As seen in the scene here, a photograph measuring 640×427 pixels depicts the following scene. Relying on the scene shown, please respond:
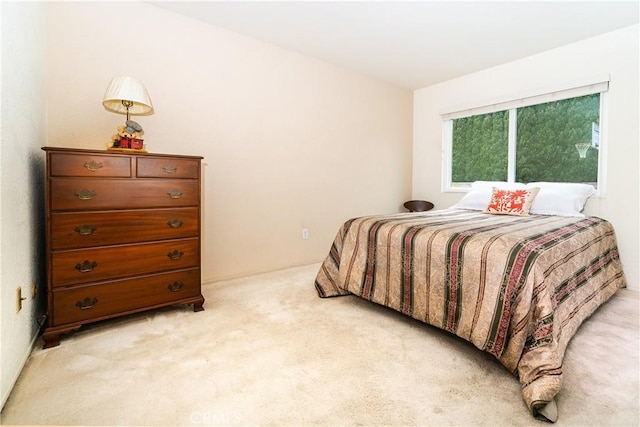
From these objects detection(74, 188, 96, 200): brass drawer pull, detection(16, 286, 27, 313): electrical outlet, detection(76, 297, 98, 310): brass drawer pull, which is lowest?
detection(76, 297, 98, 310): brass drawer pull

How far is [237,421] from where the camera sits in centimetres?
119

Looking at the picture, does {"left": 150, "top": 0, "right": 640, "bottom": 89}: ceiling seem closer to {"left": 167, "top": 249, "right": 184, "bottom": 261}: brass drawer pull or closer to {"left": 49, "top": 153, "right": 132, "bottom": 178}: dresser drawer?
{"left": 49, "top": 153, "right": 132, "bottom": 178}: dresser drawer

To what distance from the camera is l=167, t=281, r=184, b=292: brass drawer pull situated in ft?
6.89

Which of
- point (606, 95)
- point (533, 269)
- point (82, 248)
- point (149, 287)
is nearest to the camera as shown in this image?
point (533, 269)

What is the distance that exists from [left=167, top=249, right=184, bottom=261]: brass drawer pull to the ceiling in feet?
6.12

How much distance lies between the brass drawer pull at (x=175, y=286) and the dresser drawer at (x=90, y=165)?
0.73 m

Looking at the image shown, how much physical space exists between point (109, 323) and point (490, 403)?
2.12m

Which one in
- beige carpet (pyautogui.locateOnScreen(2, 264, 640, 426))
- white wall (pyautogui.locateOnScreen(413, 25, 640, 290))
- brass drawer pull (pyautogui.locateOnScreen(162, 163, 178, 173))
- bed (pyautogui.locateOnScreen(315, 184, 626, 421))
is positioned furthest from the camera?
white wall (pyautogui.locateOnScreen(413, 25, 640, 290))

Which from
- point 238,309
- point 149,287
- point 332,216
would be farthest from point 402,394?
point 332,216

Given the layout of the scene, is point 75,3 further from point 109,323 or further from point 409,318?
point 409,318

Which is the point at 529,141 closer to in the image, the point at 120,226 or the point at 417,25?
the point at 417,25

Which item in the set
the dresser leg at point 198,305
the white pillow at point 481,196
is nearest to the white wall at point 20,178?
the dresser leg at point 198,305

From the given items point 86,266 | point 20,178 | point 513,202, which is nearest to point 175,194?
point 86,266

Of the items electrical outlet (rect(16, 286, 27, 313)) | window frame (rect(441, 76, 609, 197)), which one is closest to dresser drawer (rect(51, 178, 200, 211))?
electrical outlet (rect(16, 286, 27, 313))
